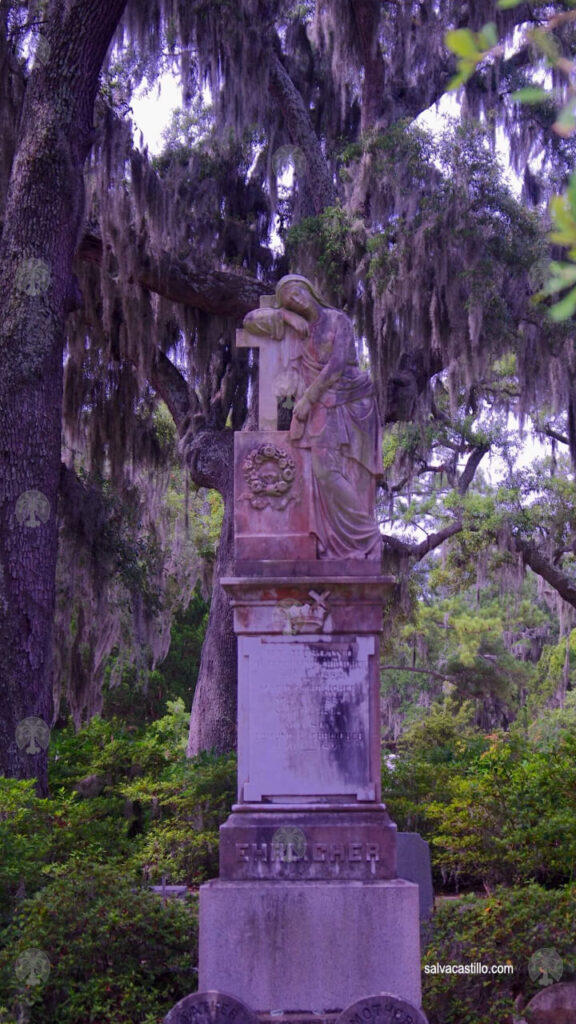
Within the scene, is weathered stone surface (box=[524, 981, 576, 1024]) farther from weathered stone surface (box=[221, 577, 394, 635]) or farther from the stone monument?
weathered stone surface (box=[221, 577, 394, 635])

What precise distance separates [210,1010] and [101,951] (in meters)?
1.05

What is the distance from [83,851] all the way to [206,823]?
1.36 metres

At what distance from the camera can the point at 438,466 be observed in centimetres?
2158

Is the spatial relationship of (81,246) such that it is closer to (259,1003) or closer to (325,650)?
(325,650)

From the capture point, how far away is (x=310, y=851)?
686cm

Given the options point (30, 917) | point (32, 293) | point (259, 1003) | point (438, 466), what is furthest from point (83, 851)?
point (438, 466)

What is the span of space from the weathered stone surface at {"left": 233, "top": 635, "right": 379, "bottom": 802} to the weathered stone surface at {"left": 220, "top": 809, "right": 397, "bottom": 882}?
21 cm

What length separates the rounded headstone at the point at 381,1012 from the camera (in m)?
5.96

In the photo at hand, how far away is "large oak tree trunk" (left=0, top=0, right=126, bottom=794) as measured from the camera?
35.4 feet

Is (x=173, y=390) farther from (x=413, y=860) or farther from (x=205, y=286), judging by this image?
(x=413, y=860)

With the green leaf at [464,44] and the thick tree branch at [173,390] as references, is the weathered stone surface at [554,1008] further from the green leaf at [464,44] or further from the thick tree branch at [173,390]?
the thick tree branch at [173,390]

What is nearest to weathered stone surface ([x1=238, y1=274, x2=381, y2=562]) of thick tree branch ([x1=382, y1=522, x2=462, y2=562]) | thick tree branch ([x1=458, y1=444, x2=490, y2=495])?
thick tree branch ([x1=382, y1=522, x2=462, y2=562])

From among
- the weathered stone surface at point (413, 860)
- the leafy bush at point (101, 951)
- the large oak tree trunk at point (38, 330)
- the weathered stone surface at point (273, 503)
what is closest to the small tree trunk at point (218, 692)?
the large oak tree trunk at point (38, 330)

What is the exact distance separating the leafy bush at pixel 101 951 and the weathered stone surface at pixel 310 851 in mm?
654
